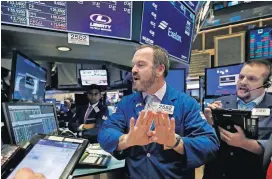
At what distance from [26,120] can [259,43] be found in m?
3.16

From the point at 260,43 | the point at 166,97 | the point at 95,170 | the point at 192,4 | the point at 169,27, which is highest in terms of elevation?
the point at 192,4

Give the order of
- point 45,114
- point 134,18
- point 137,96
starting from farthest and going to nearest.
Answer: point 134,18 < point 45,114 < point 137,96

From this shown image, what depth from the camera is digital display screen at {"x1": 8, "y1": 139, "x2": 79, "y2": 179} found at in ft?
3.15

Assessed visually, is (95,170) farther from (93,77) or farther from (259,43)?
(259,43)

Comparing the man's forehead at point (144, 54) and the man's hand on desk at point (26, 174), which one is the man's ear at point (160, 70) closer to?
the man's forehead at point (144, 54)

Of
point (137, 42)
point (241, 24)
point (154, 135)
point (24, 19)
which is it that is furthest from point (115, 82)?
point (154, 135)

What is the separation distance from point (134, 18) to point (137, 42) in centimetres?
23

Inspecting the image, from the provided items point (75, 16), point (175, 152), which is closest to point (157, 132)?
point (175, 152)

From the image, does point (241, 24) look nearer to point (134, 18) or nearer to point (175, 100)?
point (134, 18)

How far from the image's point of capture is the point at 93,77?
3906 mm

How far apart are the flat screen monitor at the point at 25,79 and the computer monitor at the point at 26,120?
0.12m

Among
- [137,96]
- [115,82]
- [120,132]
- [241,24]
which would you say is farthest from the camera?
[241,24]

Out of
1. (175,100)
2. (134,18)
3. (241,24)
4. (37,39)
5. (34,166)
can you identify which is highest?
(241,24)

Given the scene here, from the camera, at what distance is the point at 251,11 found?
16.5 feet
